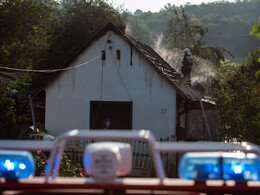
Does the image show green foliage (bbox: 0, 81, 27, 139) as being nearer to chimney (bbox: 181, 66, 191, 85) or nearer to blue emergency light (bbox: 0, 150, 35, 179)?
blue emergency light (bbox: 0, 150, 35, 179)

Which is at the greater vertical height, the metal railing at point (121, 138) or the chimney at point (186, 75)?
the chimney at point (186, 75)

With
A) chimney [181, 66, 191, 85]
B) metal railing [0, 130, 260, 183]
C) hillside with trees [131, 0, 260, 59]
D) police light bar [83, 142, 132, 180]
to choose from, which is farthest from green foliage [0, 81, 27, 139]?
hillside with trees [131, 0, 260, 59]

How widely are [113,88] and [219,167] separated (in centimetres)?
1623

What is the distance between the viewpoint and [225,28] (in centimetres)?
13612

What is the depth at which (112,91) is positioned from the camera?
19828 mm

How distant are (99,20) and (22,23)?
22.6 feet

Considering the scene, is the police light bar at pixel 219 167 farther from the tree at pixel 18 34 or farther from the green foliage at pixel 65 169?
Answer: the tree at pixel 18 34

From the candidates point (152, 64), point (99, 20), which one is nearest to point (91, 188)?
point (152, 64)

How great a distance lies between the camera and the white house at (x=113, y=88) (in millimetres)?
19297

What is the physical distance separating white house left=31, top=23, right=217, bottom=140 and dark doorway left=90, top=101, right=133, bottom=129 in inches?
2.8

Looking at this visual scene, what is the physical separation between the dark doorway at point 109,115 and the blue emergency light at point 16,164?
15.8 metres

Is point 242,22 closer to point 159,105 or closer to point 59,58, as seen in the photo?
point 59,58

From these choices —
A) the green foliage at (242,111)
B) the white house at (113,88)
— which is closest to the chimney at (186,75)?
the white house at (113,88)

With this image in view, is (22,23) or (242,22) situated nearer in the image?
(22,23)
